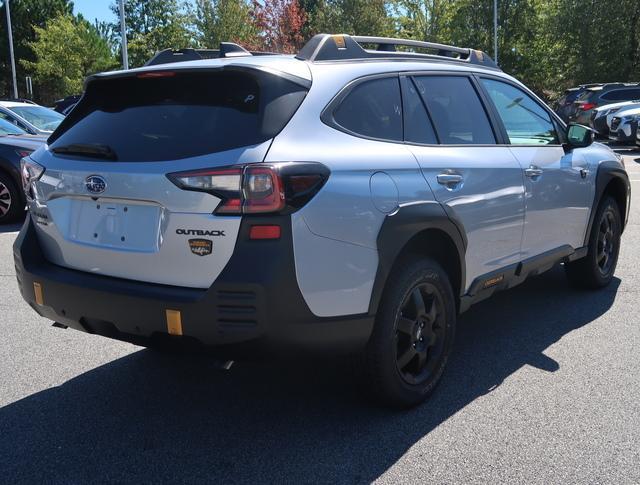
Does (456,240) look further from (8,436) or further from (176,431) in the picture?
(8,436)

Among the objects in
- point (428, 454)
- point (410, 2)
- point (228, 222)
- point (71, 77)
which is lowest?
point (428, 454)

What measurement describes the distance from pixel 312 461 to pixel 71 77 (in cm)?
4748

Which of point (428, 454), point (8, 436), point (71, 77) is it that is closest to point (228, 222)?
point (428, 454)

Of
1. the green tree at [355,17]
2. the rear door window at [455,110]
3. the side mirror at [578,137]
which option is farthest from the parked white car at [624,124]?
the green tree at [355,17]

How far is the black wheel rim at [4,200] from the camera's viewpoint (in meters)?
9.12

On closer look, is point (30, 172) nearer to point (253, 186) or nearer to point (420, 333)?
point (253, 186)

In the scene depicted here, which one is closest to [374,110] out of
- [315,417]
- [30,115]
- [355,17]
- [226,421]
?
[315,417]

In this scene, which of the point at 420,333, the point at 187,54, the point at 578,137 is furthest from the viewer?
the point at 578,137

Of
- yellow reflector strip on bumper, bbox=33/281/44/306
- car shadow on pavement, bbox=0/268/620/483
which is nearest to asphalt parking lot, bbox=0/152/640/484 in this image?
car shadow on pavement, bbox=0/268/620/483

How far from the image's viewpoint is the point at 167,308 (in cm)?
288

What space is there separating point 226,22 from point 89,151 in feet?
125

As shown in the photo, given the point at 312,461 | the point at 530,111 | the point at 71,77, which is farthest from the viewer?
the point at 71,77

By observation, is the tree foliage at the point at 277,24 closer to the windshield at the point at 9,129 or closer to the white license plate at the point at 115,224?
the windshield at the point at 9,129

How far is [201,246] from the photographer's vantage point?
9.34 feet
